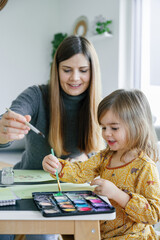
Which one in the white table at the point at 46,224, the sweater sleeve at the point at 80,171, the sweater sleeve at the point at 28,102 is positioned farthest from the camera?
the sweater sleeve at the point at 28,102

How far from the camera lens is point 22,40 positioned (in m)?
4.88

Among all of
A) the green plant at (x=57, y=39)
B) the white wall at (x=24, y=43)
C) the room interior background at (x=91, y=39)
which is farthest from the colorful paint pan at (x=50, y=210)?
the green plant at (x=57, y=39)

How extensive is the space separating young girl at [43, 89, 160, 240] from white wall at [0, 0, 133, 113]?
117 inches

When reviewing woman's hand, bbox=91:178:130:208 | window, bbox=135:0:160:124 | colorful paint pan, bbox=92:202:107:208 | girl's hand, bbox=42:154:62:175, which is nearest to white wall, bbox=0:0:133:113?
window, bbox=135:0:160:124

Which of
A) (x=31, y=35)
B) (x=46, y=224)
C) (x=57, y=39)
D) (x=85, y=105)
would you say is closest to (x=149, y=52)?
(x=57, y=39)

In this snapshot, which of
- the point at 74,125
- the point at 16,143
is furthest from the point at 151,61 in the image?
the point at 74,125

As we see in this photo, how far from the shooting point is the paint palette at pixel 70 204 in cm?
74

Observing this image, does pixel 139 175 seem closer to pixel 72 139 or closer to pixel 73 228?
pixel 73 228

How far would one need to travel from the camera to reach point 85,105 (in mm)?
1663

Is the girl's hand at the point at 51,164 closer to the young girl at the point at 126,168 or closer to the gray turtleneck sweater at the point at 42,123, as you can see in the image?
the young girl at the point at 126,168

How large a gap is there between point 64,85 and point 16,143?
7.19 feet

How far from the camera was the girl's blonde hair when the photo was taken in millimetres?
1130

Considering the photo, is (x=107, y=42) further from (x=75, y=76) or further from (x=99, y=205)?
(x=99, y=205)

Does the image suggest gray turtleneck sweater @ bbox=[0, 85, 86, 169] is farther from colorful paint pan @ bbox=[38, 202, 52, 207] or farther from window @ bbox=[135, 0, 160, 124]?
window @ bbox=[135, 0, 160, 124]
